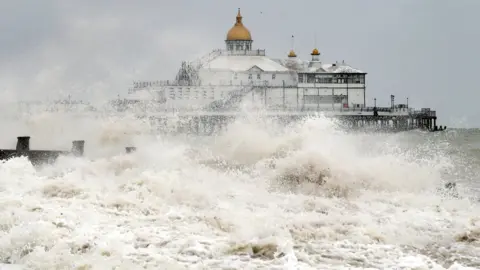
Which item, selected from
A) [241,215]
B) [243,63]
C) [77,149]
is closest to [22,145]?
[77,149]

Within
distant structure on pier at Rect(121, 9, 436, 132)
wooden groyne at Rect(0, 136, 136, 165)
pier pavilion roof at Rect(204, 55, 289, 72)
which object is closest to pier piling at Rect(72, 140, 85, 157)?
wooden groyne at Rect(0, 136, 136, 165)

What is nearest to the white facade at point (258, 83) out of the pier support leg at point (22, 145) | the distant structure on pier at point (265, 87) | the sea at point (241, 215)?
the distant structure on pier at point (265, 87)

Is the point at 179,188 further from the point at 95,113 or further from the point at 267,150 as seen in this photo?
the point at 95,113

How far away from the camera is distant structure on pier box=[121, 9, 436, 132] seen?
6975 centimetres

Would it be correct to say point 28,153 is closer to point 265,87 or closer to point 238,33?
point 265,87

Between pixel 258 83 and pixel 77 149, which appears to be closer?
pixel 77 149

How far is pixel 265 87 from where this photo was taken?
7538 cm

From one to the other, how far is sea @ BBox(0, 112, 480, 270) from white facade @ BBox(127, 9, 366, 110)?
54743 mm

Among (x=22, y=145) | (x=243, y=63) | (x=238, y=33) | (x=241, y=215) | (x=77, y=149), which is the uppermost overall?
(x=238, y=33)

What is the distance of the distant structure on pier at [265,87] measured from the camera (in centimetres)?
6975

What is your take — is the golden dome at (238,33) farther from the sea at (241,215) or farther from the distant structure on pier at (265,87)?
the sea at (241,215)

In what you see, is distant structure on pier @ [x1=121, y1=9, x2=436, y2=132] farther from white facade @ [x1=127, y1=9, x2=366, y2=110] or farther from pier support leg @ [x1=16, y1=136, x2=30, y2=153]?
pier support leg @ [x1=16, y1=136, x2=30, y2=153]

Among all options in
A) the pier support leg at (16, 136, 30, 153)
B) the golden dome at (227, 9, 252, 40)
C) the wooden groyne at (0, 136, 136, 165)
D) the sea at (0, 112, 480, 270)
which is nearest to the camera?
the sea at (0, 112, 480, 270)

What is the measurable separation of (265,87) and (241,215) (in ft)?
219
